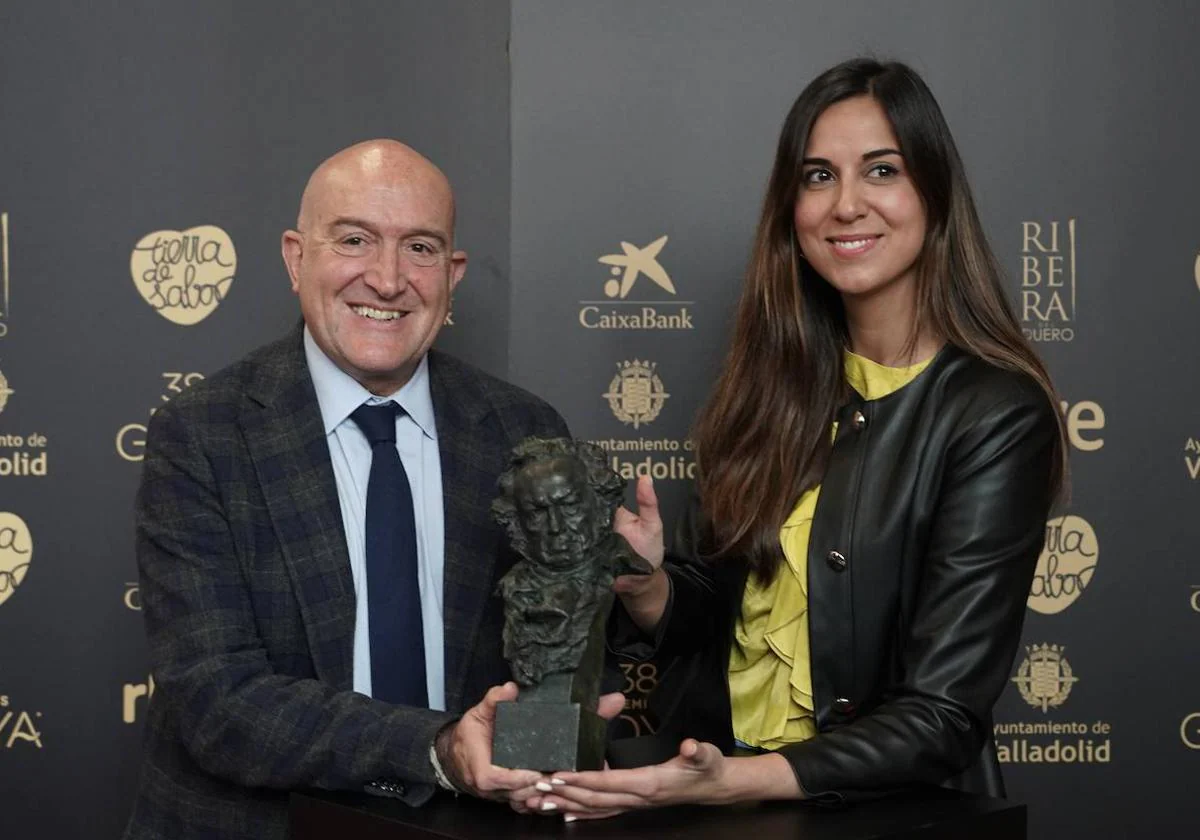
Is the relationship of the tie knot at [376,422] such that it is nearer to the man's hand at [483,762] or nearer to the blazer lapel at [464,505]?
the blazer lapel at [464,505]

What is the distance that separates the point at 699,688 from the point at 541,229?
1.37 m

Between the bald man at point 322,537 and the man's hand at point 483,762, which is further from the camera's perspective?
the bald man at point 322,537

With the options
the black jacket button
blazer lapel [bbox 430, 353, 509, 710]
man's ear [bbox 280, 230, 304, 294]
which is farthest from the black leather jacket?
man's ear [bbox 280, 230, 304, 294]

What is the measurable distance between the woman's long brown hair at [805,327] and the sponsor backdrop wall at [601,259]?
93 cm

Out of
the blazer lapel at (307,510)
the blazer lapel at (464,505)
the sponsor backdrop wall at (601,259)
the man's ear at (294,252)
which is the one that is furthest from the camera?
the sponsor backdrop wall at (601,259)

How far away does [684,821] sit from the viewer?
1.95m

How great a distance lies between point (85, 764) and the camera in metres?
3.55

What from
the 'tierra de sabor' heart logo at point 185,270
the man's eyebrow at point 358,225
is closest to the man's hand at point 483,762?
the man's eyebrow at point 358,225

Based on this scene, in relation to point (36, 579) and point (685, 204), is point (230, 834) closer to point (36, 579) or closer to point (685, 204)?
point (36, 579)

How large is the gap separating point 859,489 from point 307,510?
0.89 m

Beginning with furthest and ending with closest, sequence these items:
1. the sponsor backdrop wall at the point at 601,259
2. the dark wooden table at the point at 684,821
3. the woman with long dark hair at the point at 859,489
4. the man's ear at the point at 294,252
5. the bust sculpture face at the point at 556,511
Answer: the sponsor backdrop wall at the point at 601,259, the man's ear at the point at 294,252, the woman with long dark hair at the point at 859,489, the bust sculpture face at the point at 556,511, the dark wooden table at the point at 684,821

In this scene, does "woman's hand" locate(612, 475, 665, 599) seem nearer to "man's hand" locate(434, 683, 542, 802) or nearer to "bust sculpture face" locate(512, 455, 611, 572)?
"bust sculpture face" locate(512, 455, 611, 572)

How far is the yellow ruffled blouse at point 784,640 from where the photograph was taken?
2375mm

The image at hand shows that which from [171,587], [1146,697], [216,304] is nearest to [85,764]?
[216,304]
